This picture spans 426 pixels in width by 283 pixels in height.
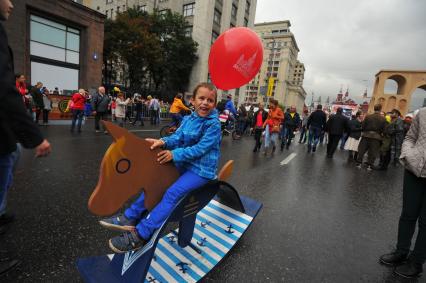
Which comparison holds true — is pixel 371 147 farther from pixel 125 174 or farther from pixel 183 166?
pixel 125 174

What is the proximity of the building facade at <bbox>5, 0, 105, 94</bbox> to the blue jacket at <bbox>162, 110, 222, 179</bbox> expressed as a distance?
17.6 meters

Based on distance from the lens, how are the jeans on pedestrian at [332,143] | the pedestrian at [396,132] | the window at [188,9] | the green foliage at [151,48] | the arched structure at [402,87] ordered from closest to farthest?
the pedestrian at [396,132] → the jeans on pedestrian at [332,143] → the green foliage at [151,48] → the window at [188,9] → the arched structure at [402,87]

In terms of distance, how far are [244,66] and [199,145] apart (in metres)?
3.12

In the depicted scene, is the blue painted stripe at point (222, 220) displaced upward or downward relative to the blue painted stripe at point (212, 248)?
upward

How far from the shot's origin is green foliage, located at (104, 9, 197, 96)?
27.5 metres

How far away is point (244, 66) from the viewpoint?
15.8 ft

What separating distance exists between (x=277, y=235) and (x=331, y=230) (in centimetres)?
85

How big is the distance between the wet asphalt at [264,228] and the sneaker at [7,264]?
0.05 meters

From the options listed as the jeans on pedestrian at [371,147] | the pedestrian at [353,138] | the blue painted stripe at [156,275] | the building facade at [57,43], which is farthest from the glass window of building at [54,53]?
the jeans on pedestrian at [371,147]

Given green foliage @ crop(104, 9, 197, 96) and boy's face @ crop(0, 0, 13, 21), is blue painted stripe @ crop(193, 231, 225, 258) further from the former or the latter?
green foliage @ crop(104, 9, 197, 96)

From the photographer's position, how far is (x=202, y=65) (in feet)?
116

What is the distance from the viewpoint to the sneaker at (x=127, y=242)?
188 centimetres

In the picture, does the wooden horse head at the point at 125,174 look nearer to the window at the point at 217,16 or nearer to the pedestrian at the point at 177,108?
the pedestrian at the point at 177,108

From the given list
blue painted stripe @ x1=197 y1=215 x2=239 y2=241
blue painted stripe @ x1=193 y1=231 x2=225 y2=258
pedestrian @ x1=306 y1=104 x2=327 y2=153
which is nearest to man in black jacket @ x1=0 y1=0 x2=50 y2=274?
blue painted stripe @ x1=193 y1=231 x2=225 y2=258
